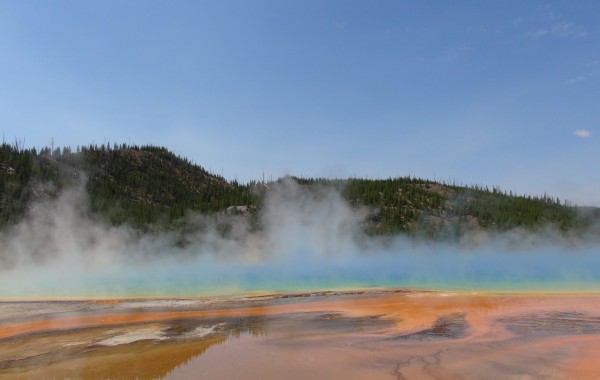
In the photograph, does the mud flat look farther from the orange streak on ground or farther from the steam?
the steam

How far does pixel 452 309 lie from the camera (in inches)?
449

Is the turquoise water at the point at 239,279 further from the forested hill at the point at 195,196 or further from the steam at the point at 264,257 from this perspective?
the forested hill at the point at 195,196

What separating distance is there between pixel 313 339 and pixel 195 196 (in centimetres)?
5921

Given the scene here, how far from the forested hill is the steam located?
7.02 feet

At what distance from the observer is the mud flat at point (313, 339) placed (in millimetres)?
6539

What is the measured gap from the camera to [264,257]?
113 ft

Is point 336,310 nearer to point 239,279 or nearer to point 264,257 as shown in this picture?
point 239,279

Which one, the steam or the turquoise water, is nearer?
the turquoise water

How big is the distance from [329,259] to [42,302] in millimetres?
21814

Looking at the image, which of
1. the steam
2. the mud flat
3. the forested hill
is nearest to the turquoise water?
the steam

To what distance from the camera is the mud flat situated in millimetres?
6539

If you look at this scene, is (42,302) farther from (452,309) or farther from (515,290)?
(515,290)

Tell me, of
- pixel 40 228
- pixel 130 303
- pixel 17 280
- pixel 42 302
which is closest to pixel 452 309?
pixel 130 303

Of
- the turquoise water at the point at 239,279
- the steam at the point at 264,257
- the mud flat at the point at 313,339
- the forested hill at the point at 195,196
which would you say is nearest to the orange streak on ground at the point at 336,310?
the mud flat at the point at 313,339
